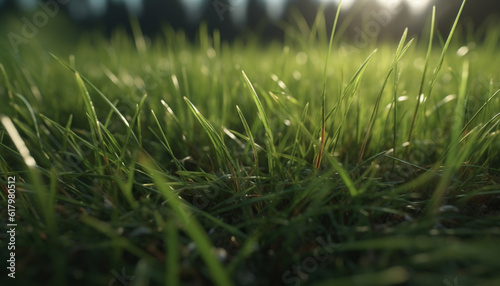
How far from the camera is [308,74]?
5.22 ft

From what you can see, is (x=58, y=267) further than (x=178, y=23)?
No

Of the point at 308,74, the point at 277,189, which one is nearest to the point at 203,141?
the point at 277,189

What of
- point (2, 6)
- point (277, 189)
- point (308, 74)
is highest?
point (2, 6)

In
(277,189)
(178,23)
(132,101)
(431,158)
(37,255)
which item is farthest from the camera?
(178,23)

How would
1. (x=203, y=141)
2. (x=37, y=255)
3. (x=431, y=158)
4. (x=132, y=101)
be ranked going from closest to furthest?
(x=37, y=255), (x=431, y=158), (x=203, y=141), (x=132, y=101)

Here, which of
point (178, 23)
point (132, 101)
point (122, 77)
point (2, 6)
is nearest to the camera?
point (132, 101)

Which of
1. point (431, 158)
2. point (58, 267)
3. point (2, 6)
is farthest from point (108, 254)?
point (2, 6)

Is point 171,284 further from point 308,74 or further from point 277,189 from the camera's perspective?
point 308,74

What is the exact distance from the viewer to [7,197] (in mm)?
585

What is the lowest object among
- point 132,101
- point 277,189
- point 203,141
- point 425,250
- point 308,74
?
point 425,250

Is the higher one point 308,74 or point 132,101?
point 308,74

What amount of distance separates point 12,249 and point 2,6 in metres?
13.3

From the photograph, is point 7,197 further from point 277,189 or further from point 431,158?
point 431,158

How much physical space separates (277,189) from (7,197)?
477mm
